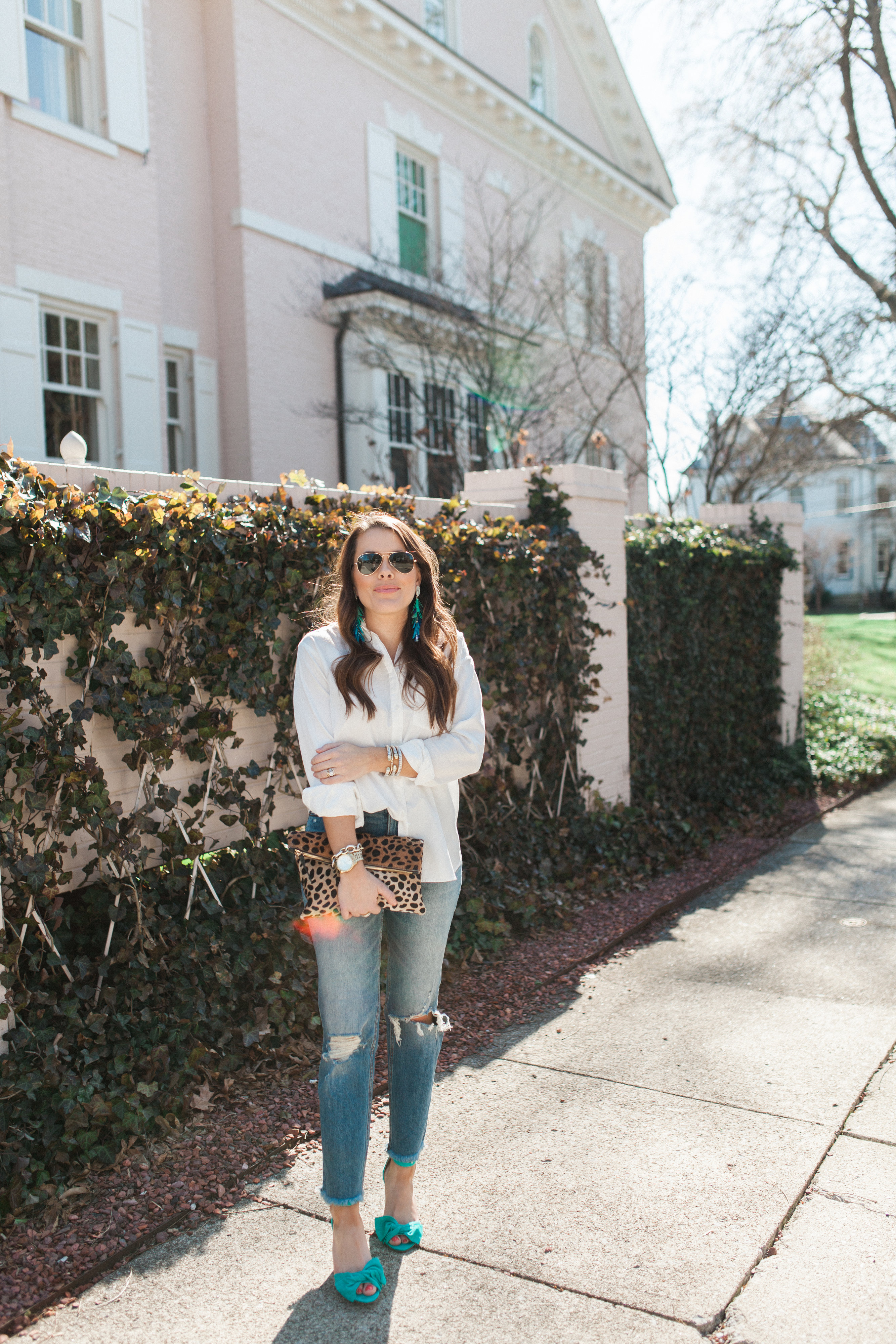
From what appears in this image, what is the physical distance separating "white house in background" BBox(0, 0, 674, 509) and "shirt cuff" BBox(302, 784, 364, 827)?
6.89 m

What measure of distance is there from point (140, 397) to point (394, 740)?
7804mm

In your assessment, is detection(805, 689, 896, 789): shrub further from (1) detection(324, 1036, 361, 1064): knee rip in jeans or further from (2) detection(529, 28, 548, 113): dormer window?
(2) detection(529, 28, 548, 113): dormer window

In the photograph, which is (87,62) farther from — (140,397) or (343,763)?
(343,763)

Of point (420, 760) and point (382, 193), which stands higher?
point (382, 193)

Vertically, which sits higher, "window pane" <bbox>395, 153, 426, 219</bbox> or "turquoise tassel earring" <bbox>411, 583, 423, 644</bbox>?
"window pane" <bbox>395, 153, 426, 219</bbox>

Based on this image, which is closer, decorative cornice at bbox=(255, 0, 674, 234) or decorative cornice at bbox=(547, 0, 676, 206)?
decorative cornice at bbox=(255, 0, 674, 234)

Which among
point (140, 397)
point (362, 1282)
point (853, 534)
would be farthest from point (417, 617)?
point (853, 534)

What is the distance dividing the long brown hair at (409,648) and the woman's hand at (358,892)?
38 centimetres

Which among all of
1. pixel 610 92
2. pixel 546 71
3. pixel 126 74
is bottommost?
pixel 126 74

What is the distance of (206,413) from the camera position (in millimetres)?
10594

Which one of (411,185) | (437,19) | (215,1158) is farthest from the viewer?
(437,19)

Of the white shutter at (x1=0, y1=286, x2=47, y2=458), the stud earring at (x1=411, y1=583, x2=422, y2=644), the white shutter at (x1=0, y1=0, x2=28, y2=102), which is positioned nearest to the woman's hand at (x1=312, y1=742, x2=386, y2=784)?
the stud earring at (x1=411, y1=583, x2=422, y2=644)

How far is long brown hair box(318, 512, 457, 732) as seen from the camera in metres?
2.50

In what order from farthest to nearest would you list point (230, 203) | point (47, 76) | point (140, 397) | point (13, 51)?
1. point (230, 203)
2. point (140, 397)
3. point (47, 76)
4. point (13, 51)
